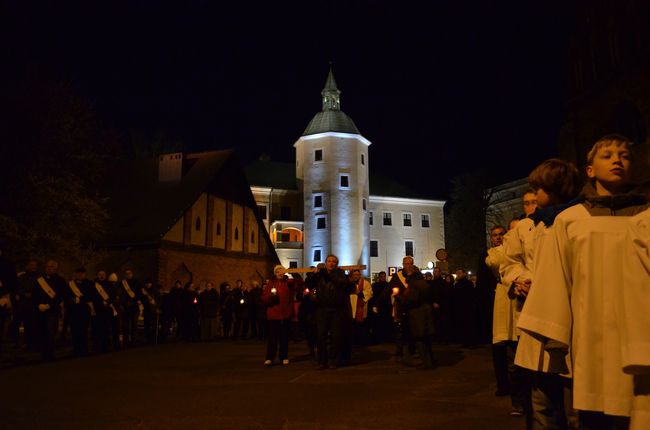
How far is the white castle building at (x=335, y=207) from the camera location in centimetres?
5869

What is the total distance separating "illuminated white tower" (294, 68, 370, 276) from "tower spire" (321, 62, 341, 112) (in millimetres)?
2956

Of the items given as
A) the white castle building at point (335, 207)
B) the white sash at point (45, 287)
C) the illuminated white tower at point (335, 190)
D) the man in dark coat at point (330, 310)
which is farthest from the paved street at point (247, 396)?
the white castle building at point (335, 207)

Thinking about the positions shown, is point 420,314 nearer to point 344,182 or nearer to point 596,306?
point 596,306

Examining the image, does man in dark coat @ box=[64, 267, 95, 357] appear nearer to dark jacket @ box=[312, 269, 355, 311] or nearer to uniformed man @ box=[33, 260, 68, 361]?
uniformed man @ box=[33, 260, 68, 361]

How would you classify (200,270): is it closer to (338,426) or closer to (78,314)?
(78,314)

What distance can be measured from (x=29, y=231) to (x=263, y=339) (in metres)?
10.9

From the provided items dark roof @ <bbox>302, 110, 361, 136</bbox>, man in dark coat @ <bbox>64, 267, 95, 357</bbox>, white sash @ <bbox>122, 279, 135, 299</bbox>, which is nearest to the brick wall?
white sash @ <bbox>122, 279, 135, 299</bbox>

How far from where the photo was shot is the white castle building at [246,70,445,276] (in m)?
58.7

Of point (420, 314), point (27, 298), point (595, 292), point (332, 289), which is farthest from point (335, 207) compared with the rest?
point (595, 292)

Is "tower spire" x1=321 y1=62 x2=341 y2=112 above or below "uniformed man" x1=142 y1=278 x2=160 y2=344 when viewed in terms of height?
above

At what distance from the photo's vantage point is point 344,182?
59.7 metres

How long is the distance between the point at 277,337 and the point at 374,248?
52226 mm

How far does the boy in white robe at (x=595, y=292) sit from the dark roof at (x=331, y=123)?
57.2m

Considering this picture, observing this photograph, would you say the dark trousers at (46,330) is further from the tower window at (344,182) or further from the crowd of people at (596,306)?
the tower window at (344,182)
